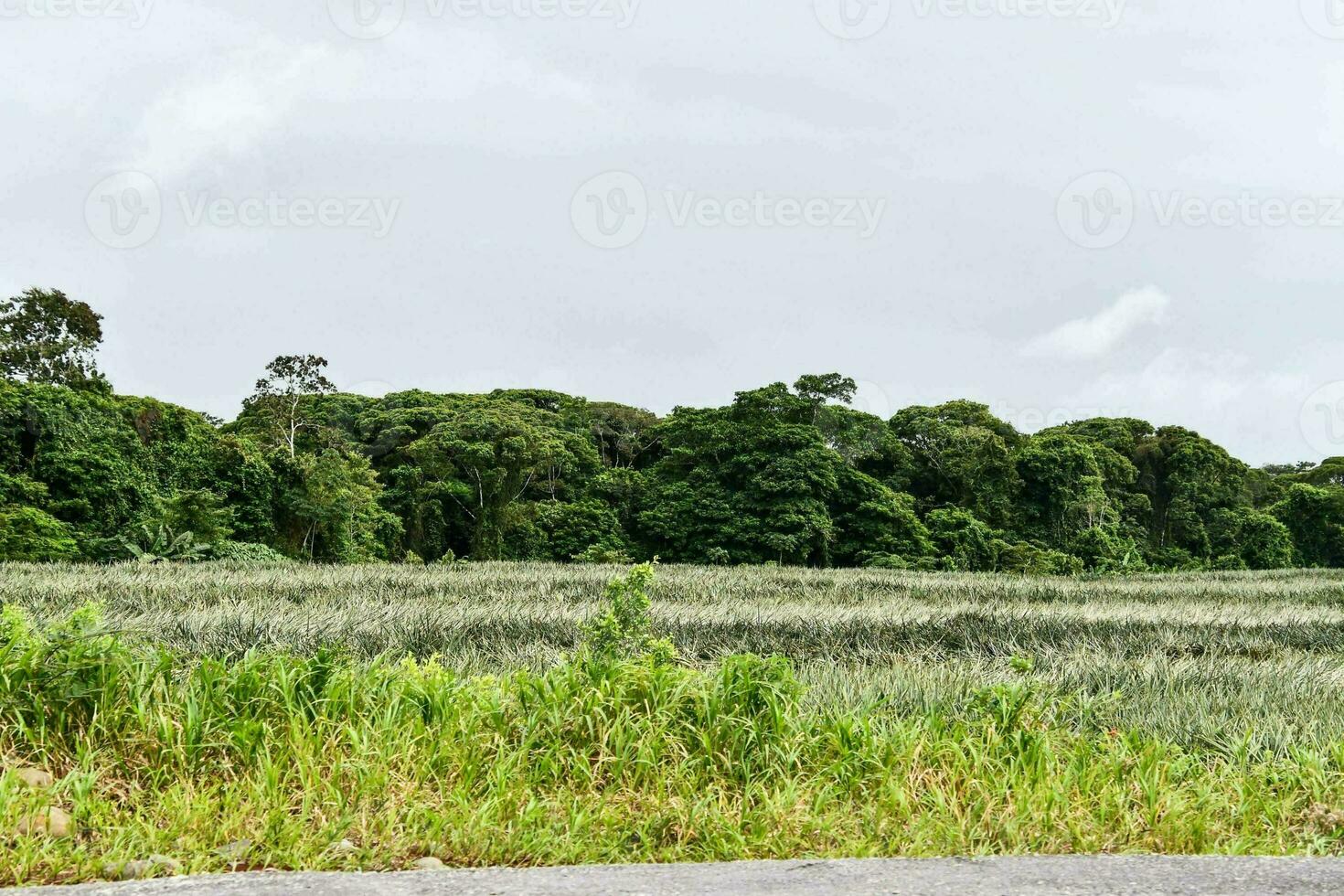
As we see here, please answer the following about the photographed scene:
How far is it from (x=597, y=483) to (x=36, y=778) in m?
30.9

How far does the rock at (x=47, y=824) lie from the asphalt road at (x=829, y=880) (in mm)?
534

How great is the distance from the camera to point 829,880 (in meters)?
2.66

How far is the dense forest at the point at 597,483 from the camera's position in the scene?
73.1 feet

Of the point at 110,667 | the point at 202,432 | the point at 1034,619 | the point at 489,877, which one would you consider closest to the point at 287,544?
the point at 202,432

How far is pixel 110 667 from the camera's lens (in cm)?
372

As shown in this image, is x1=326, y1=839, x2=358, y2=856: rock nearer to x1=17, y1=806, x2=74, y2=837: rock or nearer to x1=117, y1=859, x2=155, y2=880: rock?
x1=117, y1=859, x2=155, y2=880: rock

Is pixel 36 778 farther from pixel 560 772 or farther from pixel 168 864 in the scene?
pixel 560 772

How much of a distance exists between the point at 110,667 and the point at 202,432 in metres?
24.2

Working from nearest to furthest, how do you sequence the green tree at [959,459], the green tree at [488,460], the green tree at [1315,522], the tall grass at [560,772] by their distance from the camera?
the tall grass at [560,772] < the green tree at [488,460] < the green tree at [959,459] < the green tree at [1315,522]

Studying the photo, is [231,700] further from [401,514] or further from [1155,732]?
[401,514]

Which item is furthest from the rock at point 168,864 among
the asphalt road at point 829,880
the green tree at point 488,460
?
the green tree at point 488,460

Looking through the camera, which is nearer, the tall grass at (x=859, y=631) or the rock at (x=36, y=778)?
the rock at (x=36, y=778)

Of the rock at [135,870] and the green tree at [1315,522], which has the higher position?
the green tree at [1315,522]

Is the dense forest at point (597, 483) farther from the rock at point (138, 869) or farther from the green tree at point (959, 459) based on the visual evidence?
the rock at point (138, 869)
